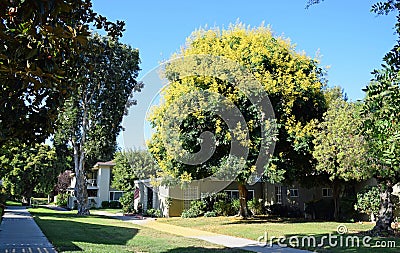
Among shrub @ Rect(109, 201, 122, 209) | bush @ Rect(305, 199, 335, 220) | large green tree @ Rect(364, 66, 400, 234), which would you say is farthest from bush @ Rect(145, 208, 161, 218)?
large green tree @ Rect(364, 66, 400, 234)

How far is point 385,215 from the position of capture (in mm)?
15266

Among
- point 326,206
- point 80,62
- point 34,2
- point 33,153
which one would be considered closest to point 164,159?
point 326,206

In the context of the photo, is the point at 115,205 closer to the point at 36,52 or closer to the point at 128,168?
the point at 128,168

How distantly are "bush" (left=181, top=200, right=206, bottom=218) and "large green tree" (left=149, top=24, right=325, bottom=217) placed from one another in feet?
21.6

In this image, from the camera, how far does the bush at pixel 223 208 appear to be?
27281 millimetres

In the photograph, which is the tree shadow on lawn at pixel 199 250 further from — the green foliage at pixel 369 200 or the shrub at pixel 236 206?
the shrub at pixel 236 206

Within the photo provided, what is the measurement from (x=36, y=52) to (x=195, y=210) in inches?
953

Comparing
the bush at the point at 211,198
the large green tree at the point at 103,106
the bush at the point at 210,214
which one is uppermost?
the large green tree at the point at 103,106

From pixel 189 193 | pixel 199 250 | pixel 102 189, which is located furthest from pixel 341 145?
pixel 102 189

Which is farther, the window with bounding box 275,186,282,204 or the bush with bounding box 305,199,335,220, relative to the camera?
the window with bounding box 275,186,282,204

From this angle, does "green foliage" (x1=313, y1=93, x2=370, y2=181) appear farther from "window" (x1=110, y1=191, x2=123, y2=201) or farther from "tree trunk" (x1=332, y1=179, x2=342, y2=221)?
"window" (x1=110, y1=191, x2=123, y2=201)

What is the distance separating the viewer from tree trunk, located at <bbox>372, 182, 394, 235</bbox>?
15.0m

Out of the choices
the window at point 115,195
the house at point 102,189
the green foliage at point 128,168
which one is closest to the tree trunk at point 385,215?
the green foliage at point 128,168

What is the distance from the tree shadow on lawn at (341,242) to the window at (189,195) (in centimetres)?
1380
